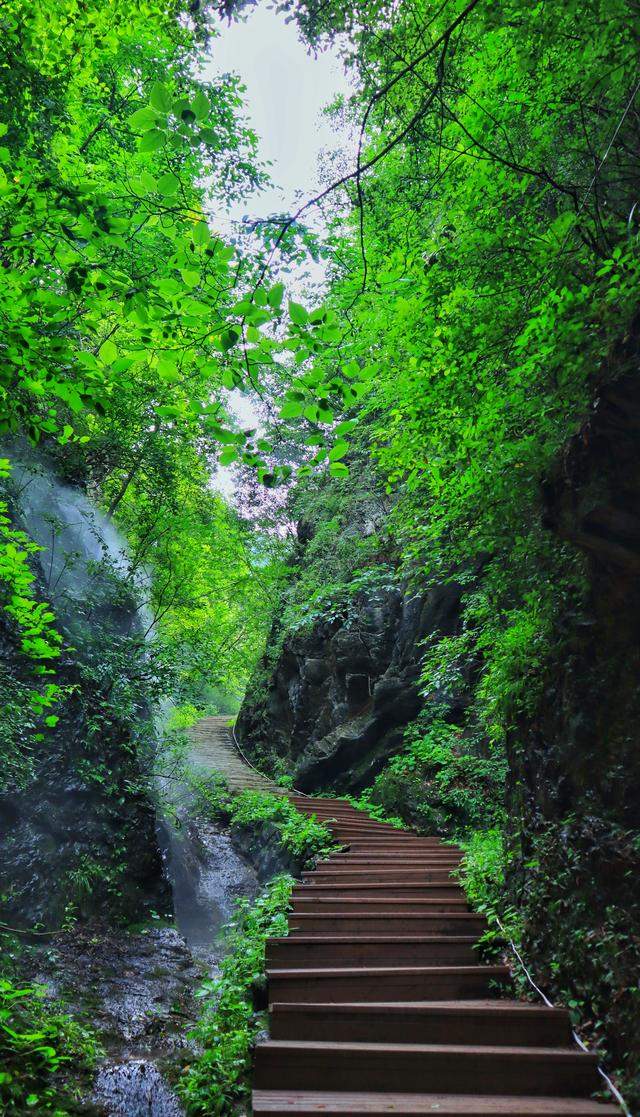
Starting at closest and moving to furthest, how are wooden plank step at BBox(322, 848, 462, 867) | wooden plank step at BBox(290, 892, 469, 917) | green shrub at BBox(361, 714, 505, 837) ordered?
wooden plank step at BBox(290, 892, 469, 917), wooden plank step at BBox(322, 848, 462, 867), green shrub at BBox(361, 714, 505, 837)

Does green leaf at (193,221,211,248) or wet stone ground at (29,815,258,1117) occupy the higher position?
green leaf at (193,221,211,248)

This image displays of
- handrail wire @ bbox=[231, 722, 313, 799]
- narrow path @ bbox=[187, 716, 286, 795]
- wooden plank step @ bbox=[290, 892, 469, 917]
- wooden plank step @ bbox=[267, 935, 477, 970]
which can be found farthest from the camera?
narrow path @ bbox=[187, 716, 286, 795]

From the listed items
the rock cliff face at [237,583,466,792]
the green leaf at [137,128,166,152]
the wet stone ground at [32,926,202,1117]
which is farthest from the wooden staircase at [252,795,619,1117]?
the rock cliff face at [237,583,466,792]

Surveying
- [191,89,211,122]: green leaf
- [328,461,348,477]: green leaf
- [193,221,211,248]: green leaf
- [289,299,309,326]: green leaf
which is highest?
[191,89,211,122]: green leaf

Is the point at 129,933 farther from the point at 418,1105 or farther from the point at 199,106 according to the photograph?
the point at 199,106

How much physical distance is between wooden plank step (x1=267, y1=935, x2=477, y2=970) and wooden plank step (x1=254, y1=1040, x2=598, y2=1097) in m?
1.14

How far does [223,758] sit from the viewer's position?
612 inches

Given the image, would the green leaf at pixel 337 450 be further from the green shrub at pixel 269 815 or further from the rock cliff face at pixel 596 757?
the green shrub at pixel 269 815

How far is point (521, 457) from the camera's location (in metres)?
4.64

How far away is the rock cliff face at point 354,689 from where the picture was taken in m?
10.7

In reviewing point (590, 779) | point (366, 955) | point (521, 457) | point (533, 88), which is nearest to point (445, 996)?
point (366, 955)

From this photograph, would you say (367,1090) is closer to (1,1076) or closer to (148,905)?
(1,1076)

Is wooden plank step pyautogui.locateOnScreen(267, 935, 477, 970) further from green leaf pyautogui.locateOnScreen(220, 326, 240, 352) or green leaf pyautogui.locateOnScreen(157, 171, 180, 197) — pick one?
green leaf pyautogui.locateOnScreen(157, 171, 180, 197)

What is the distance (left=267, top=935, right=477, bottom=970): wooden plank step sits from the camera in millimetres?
4602
